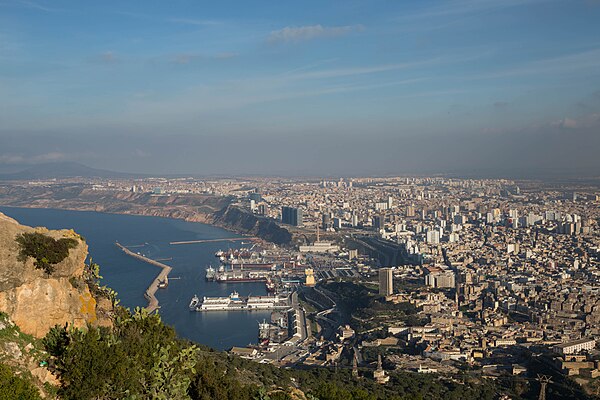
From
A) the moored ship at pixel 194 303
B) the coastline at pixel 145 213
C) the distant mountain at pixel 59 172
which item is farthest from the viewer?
the distant mountain at pixel 59 172

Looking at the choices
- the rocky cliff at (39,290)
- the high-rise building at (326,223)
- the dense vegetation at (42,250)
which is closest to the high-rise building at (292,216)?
the high-rise building at (326,223)

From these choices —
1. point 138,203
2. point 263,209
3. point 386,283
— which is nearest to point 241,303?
point 386,283

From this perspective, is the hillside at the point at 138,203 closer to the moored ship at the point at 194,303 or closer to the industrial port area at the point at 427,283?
the industrial port area at the point at 427,283

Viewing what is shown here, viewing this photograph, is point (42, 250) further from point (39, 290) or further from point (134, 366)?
point (134, 366)

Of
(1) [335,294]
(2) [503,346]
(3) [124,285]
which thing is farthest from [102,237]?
(2) [503,346]

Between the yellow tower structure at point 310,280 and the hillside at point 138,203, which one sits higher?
the hillside at point 138,203

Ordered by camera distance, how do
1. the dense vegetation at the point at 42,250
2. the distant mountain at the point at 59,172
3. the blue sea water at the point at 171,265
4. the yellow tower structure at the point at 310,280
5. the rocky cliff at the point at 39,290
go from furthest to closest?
the distant mountain at the point at 59,172
the yellow tower structure at the point at 310,280
the blue sea water at the point at 171,265
the dense vegetation at the point at 42,250
the rocky cliff at the point at 39,290

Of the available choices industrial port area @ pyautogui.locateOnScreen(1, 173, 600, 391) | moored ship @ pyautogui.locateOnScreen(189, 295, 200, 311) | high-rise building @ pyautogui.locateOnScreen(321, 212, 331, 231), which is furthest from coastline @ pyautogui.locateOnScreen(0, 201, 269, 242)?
moored ship @ pyautogui.locateOnScreen(189, 295, 200, 311)

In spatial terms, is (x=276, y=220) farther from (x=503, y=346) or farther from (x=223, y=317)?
(x=503, y=346)
